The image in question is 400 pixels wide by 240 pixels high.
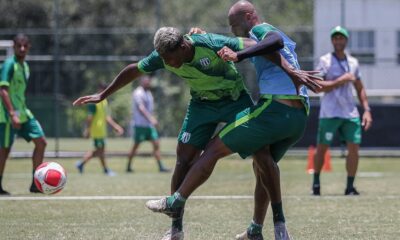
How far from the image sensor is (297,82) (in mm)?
7254

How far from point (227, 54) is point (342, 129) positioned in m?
6.39

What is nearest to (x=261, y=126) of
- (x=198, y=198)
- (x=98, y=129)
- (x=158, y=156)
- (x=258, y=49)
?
(x=258, y=49)

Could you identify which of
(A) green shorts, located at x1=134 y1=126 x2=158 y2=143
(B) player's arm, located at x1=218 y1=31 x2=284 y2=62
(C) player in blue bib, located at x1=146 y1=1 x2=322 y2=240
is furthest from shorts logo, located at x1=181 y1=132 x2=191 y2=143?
(A) green shorts, located at x1=134 y1=126 x2=158 y2=143

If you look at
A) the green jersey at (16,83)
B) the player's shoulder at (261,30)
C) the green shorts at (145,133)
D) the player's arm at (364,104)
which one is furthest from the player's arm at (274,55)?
the green shorts at (145,133)

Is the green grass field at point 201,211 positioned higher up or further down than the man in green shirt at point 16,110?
further down

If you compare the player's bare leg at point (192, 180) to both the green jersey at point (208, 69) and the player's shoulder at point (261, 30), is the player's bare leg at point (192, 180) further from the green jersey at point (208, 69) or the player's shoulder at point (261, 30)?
the player's shoulder at point (261, 30)

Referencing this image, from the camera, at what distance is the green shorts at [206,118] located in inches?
317

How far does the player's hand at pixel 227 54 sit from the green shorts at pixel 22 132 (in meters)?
6.34

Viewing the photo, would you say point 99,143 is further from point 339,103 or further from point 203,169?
point 203,169

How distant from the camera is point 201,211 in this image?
10.7 m

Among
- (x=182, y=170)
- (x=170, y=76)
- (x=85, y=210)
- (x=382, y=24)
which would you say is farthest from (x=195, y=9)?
(x=182, y=170)

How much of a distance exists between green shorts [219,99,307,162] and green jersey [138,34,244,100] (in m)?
0.47

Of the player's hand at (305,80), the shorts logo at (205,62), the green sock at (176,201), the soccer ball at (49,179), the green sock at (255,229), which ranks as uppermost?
the shorts logo at (205,62)

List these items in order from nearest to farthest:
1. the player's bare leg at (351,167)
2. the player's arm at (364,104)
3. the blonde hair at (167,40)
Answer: the blonde hair at (167,40), the player's arm at (364,104), the player's bare leg at (351,167)
